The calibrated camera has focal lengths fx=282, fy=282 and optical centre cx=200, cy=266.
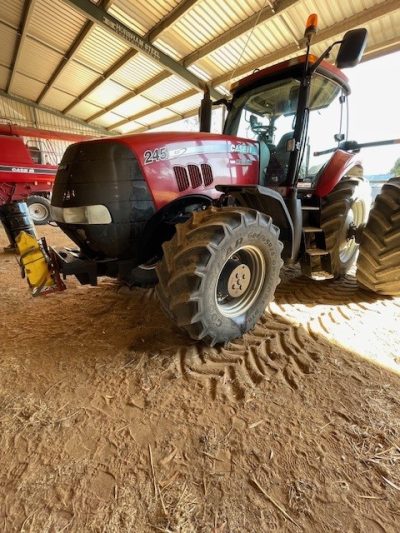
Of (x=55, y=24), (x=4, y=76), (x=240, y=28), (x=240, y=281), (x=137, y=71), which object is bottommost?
(x=240, y=281)

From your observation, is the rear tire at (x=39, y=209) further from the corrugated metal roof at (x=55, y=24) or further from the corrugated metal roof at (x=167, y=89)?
the corrugated metal roof at (x=167, y=89)

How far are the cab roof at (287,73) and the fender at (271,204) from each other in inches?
Answer: 47.9

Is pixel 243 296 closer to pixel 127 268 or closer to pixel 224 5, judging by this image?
pixel 127 268

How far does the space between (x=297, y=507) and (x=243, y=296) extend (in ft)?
4.17

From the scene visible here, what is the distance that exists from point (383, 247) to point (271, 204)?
1172mm

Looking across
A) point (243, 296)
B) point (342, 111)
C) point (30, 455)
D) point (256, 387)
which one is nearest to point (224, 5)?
point (342, 111)

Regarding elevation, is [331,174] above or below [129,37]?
below

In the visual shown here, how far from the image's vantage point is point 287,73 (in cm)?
254

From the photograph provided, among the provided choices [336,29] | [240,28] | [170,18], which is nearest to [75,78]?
[170,18]

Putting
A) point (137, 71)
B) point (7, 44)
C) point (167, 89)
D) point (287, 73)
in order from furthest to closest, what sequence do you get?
point (167, 89)
point (7, 44)
point (137, 71)
point (287, 73)

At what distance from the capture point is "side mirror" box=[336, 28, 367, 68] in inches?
78.4

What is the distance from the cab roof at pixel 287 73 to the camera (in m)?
2.46

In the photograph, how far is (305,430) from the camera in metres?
1.34

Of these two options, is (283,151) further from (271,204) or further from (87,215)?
(87,215)
